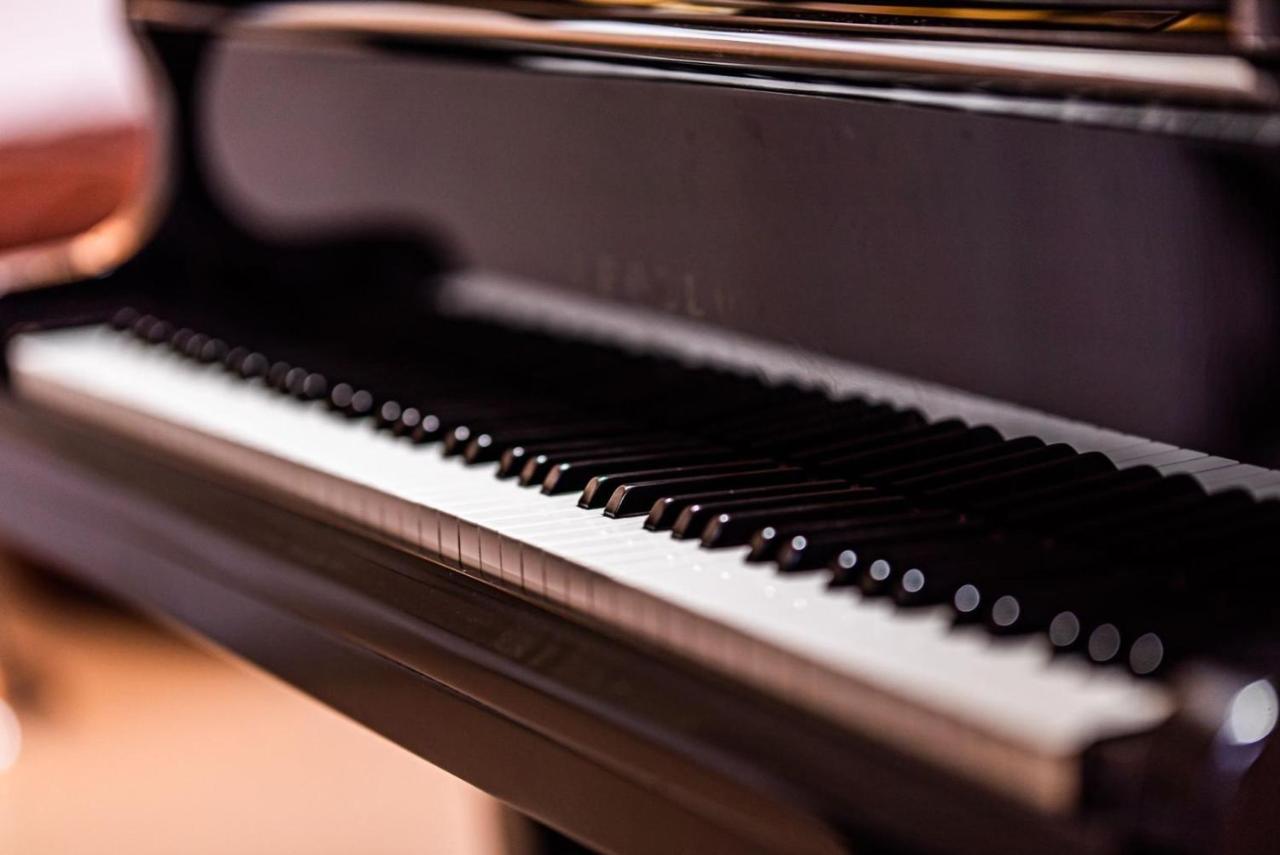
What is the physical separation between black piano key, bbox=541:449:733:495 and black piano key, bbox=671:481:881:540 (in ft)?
0.34

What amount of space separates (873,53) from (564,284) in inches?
22.6

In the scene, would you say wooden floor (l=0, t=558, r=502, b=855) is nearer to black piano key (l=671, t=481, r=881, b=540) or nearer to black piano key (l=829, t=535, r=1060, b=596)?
black piano key (l=671, t=481, r=881, b=540)

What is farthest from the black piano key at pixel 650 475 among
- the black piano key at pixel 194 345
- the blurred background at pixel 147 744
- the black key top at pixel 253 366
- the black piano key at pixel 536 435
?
the blurred background at pixel 147 744

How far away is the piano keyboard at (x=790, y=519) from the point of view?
0.77 metres

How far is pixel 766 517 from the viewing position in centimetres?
99

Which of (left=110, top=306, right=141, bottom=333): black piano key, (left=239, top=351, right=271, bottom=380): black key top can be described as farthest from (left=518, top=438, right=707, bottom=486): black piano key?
(left=110, top=306, right=141, bottom=333): black piano key

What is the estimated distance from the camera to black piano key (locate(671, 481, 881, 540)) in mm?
1008

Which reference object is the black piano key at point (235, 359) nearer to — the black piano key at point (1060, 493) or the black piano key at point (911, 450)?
the black piano key at point (911, 450)

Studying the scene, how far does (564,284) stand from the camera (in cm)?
154

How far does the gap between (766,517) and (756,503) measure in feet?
0.10

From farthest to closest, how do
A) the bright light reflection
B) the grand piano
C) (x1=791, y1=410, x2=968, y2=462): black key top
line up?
(x1=791, y1=410, x2=968, y2=462): black key top
the grand piano
the bright light reflection

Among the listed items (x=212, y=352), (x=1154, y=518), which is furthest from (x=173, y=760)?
(x=1154, y=518)

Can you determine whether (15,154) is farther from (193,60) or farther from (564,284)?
(564,284)

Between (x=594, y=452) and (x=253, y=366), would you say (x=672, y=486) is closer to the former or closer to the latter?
(x=594, y=452)
